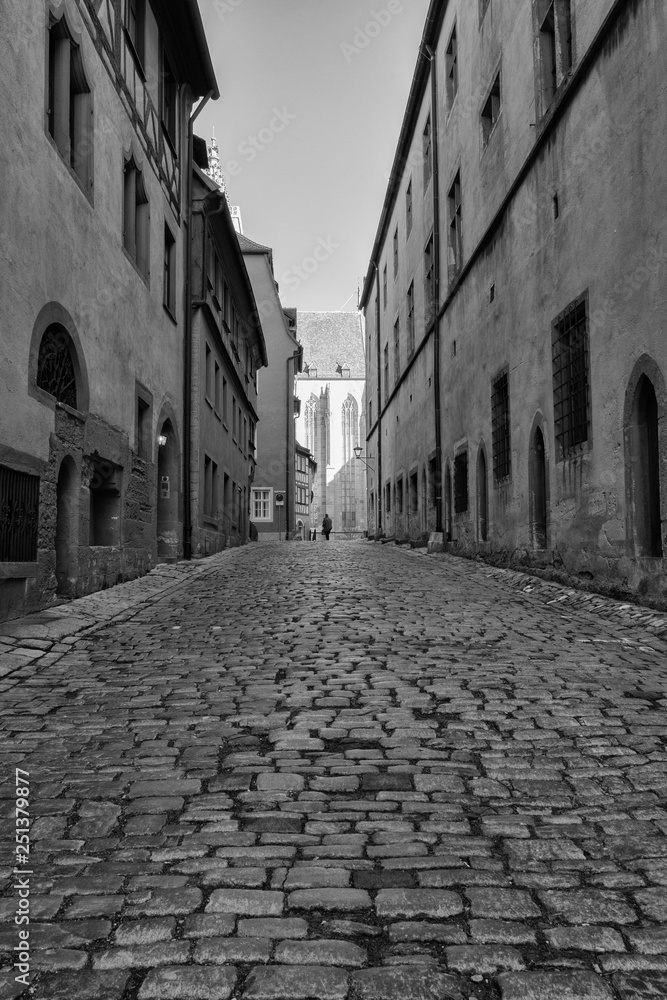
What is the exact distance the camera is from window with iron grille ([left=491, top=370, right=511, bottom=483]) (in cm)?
1341

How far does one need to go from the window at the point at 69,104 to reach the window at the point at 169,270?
16.7 feet

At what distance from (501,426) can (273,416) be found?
28142 millimetres

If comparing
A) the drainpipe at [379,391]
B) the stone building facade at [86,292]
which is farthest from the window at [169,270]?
the drainpipe at [379,391]

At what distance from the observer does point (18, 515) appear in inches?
273

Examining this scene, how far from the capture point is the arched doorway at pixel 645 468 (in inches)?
314

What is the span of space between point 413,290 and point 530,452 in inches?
557

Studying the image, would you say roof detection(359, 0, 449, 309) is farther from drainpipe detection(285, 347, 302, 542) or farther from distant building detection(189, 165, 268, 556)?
drainpipe detection(285, 347, 302, 542)

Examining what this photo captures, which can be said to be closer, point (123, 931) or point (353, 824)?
point (123, 931)

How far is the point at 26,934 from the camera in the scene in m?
2.28

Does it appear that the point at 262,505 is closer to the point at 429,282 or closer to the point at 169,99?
the point at 429,282

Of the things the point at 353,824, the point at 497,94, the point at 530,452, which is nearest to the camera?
the point at 353,824

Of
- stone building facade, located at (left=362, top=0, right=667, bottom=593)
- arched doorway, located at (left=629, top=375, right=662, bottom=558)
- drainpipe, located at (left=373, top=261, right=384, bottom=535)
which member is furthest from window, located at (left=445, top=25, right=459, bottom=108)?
drainpipe, located at (left=373, top=261, right=384, bottom=535)

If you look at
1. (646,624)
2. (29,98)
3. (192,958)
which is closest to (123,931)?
(192,958)

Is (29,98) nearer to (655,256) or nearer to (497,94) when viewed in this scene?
(655,256)
